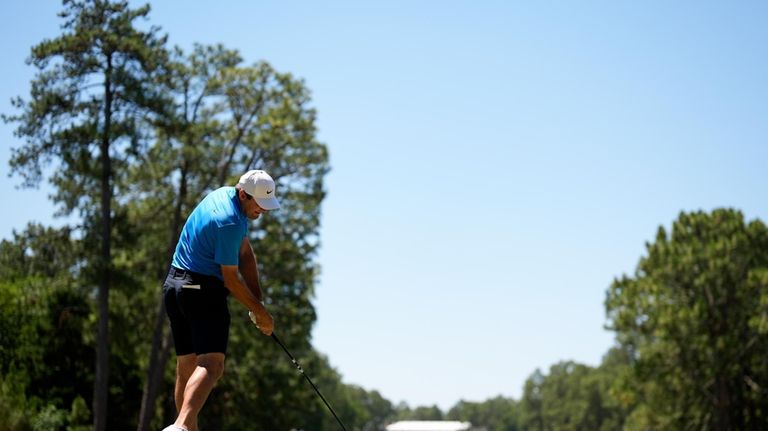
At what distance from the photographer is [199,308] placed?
7.16 metres

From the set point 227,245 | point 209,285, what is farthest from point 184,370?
point 227,245

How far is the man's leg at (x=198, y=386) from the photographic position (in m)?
6.89

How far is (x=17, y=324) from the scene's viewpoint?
3053cm

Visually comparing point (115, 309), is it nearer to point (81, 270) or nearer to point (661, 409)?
point (81, 270)

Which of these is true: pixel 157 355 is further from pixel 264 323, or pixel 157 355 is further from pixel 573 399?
pixel 573 399

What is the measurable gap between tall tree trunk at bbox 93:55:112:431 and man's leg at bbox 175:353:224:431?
75.4 ft

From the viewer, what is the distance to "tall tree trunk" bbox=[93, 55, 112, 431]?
29.0 meters

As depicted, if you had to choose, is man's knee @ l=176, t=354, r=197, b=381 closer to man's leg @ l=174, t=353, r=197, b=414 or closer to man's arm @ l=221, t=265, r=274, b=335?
man's leg @ l=174, t=353, r=197, b=414

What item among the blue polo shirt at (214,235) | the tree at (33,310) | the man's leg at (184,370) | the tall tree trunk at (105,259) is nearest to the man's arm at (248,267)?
the blue polo shirt at (214,235)

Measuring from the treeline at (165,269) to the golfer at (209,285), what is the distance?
21.3m

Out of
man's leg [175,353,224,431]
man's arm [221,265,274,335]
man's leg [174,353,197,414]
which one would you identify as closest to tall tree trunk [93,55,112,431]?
man's leg [174,353,197,414]

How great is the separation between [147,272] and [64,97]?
717cm

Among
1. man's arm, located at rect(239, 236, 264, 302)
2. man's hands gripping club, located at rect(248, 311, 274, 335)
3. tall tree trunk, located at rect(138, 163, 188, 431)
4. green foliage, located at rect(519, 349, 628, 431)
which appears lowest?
man's hands gripping club, located at rect(248, 311, 274, 335)

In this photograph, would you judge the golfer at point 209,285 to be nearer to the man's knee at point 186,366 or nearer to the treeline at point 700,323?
the man's knee at point 186,366
